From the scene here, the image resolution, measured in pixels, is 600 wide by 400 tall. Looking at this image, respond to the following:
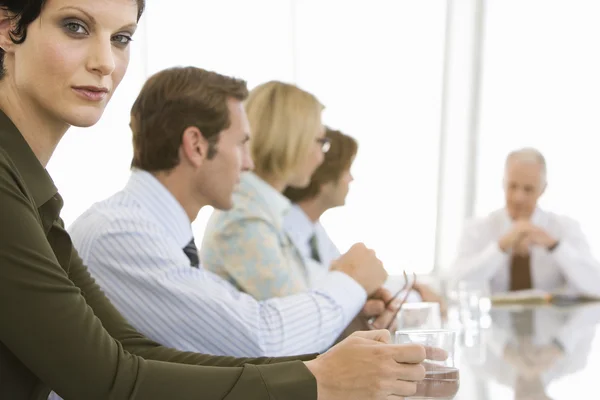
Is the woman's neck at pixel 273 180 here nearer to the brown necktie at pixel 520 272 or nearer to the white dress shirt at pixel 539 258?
the white dress shirt at pixel 539 258

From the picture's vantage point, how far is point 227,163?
2.13m

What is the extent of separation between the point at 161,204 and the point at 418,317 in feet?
2.19

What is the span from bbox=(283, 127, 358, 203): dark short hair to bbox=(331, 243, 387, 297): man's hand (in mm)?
1279

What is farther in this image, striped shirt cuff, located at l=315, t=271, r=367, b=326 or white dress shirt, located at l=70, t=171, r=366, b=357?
striped shirt cuff, located at l=315, t=271, r=367, b=326

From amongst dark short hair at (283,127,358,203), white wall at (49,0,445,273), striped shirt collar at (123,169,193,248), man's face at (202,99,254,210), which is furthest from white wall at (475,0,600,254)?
striped shirt collar at (123,169,193,248)

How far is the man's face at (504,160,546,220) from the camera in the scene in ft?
15.4

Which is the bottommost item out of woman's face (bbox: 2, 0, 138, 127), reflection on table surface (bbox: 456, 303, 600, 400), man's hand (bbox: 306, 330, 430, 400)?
reflection on table surface (bbox: 456, 303, 600, 400)

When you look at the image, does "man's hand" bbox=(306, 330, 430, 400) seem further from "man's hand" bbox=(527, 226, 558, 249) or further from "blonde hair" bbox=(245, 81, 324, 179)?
"man's hand" bbox=(527, 226, 558, 249)

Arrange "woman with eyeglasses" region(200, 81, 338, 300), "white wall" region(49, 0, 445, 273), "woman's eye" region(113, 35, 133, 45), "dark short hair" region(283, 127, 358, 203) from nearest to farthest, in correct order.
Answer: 1. "woman's eye" region(113, 35, 133, 45)
2. "woman with eyeglasses" region(200, 81, 338, 300)
3. "dark short hair" region(283, 127, 358, 203)
4. "white wall" region(49, 0, 445, 273)

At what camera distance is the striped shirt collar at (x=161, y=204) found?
6.02ft

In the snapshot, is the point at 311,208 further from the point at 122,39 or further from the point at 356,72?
the point at 356,72

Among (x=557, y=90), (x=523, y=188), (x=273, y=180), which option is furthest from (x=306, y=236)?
(x=557, y=90)

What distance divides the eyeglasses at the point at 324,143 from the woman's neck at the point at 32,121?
1.92 meters

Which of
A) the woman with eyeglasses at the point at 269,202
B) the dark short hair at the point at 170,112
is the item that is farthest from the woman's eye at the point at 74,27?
the woman with eyeglasses at the point at 269,202
